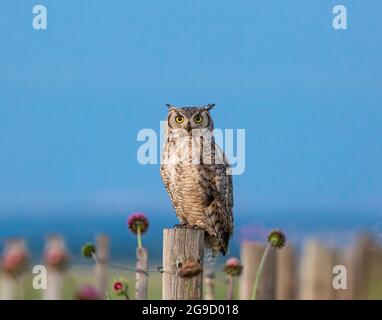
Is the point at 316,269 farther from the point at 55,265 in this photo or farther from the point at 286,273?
the point at 55,265

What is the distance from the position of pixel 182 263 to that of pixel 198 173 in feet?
4.51

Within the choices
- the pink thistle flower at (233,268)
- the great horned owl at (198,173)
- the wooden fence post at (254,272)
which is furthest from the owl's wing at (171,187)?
the pink thistle flower at (233,268)

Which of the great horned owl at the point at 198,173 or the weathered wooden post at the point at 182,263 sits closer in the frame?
the weathered wooden post at the point at 182,263

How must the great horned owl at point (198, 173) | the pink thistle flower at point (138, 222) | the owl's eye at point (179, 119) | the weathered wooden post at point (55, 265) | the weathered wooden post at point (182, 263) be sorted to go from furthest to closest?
the owl's eye at point (179, 119)
the great horned owl at point (198, 173)
the pink thistle flower at point (138, 222)
the weathered wooden post at point (182, 263)
the weathered wooden post at point (55, 265)

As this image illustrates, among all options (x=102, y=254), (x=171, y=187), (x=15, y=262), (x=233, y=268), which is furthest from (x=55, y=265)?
(x=102, y=254)

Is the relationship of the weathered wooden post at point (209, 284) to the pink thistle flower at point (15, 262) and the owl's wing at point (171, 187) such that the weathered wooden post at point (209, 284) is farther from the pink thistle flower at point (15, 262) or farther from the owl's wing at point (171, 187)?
the pink thistle flower at point (15, 262)

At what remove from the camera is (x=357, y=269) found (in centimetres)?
785

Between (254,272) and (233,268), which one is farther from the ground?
(233,268)

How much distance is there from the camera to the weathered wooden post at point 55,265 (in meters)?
4.82

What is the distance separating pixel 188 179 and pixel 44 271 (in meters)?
1.26

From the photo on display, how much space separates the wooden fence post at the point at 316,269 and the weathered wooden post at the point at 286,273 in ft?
0.38

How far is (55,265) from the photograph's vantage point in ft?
15.7
